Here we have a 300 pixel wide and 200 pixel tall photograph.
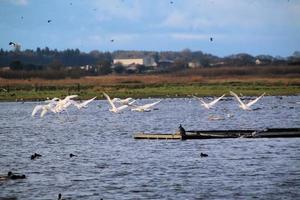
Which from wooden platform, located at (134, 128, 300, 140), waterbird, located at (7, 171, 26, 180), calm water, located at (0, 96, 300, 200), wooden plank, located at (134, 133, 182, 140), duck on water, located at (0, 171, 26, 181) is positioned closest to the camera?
calm water, located at (0, 96, 300, 200)

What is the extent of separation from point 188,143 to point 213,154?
3.79 meters

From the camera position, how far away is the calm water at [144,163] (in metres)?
23.0

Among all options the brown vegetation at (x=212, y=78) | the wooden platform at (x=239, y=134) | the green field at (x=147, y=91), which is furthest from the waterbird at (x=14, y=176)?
the brown vegetation at (x=212, y=78)

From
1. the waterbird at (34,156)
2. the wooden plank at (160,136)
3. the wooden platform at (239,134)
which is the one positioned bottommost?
the waterbird at (34,156)

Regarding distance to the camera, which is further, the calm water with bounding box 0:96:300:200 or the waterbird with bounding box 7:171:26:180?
the waterbird with bounding box 7:171:26:180

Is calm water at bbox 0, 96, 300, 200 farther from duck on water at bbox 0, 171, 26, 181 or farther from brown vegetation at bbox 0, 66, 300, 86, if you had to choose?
brown vegetation at bbox 0, 66, 300, 86

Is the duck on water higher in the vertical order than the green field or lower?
higher

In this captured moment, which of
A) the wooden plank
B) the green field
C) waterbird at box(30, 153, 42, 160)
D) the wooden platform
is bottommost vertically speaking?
the green field

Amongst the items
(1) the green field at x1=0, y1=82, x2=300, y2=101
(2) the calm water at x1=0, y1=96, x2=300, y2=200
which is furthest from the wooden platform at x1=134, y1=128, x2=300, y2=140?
(1) the green field at x1=0, y1=82, x2=300, y2=101

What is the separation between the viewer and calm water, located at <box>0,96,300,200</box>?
2297 centimetres

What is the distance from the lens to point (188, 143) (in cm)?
3456

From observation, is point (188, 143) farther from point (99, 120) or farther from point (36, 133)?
point (99, 120)

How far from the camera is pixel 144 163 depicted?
94.7 feet

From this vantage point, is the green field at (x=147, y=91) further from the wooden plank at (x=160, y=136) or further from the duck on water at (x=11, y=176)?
the duck on water at (x=11, y=176)
